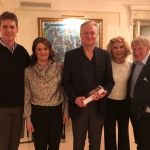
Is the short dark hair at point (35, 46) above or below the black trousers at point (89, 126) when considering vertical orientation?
above

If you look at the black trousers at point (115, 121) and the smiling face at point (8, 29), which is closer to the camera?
the smiling face at point (8, 29)

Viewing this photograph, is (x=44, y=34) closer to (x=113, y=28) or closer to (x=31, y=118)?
(x=113, y=28)

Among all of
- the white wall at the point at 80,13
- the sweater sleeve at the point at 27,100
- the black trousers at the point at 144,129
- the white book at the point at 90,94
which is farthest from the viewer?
the white wall at the point at 80,13

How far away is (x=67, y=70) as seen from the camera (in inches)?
65.4

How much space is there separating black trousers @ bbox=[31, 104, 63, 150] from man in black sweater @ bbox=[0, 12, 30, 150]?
21cm

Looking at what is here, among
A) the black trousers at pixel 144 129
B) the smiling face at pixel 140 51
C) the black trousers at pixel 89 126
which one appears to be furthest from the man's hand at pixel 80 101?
the smiling face at pixel 140 51

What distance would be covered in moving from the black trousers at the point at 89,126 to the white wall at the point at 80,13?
8.32ft

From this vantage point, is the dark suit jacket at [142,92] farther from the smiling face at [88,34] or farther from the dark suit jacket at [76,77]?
the smiling face at [88,34]

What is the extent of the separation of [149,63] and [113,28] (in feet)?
8.36

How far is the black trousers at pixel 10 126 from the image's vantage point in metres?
1.69

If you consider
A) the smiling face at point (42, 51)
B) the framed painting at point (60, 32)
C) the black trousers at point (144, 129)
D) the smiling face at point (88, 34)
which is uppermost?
the framed painting at point (60, 32)

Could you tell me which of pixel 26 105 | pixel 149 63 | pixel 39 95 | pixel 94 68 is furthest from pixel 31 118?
pixel 149 63

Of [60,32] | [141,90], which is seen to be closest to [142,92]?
[141,90]

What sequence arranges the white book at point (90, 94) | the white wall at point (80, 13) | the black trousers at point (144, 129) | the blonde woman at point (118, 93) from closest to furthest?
1. the white book at point (90, 94)
2. the black trousers at point (144, 129)
3. the blonde woman at point (118, 93)
4. the white wall at point (80, 13)
